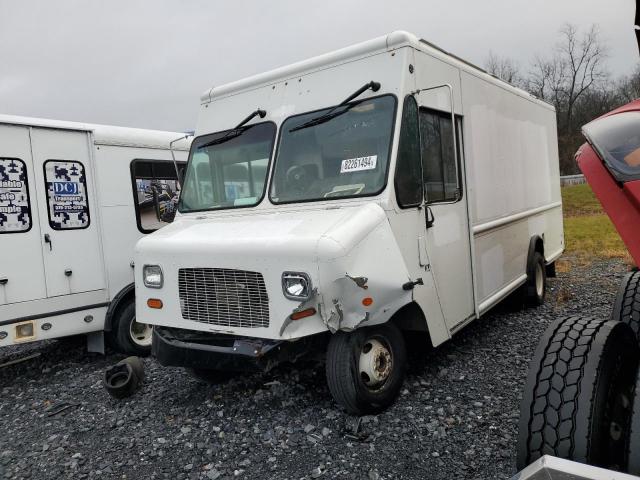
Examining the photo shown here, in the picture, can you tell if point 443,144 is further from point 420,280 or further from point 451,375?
point 451,375

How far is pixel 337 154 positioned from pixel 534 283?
3984 millimetres

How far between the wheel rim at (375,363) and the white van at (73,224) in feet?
11.3

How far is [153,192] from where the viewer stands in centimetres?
664

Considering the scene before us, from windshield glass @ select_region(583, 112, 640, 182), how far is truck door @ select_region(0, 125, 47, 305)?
5305 mm

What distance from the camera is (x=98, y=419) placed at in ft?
14.0

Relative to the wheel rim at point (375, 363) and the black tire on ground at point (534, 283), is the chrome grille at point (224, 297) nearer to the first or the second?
the wheel rim at point (375, 363)

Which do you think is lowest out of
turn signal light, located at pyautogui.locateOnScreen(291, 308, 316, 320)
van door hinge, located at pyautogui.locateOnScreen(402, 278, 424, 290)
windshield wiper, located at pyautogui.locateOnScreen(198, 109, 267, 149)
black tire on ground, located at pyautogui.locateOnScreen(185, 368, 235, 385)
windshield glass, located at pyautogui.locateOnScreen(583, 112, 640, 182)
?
black tire on ground, located at pyautogui.locateOnScreen(185, 368, 235, 385)

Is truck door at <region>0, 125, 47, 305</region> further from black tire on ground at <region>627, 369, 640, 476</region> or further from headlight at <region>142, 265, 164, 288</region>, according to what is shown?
black tire on ground at <region>627, 369, 640, 476</region>

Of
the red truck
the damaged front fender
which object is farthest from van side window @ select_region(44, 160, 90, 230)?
the red truck

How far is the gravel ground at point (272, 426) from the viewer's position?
328 cm

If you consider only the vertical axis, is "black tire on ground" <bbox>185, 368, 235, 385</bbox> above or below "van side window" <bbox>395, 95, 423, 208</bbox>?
below

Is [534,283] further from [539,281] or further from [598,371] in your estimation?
[598,371]

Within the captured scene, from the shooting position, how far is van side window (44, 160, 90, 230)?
5.55 m

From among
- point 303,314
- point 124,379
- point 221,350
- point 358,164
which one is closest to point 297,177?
point 358,164
